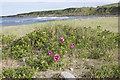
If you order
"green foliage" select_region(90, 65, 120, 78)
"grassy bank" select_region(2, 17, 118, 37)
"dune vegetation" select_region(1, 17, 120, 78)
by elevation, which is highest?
"grassy bank" select_region(2, 17, 118, 37)

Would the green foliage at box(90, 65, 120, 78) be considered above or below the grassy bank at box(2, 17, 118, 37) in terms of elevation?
below

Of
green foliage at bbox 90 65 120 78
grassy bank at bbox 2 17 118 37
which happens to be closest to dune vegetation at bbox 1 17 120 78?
green foliage at bbox 90 65 120 78

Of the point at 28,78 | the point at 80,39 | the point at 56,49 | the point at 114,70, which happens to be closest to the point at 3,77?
the point at 28,78

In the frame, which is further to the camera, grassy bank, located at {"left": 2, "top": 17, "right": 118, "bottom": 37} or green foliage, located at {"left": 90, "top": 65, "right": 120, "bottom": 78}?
grassy bank, located at {"left": 2, "top": 17, "right": 118, "bottom": 37}

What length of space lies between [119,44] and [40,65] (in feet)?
11.3

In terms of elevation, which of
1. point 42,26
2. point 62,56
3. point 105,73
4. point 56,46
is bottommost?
point 105,73

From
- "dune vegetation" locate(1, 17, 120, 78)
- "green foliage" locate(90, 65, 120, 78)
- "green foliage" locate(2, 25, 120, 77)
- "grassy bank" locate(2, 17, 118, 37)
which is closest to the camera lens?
"green foliage" locate(90, 65, 120, 78)

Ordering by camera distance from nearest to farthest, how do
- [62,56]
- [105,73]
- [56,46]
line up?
[105,73], [62,56], [56,46]

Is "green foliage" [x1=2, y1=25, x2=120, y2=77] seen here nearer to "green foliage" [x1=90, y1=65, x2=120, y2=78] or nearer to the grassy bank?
"green foliage" [x1=90, y1=65, x2=120, y2=78]

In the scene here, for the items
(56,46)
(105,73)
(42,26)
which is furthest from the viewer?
(42,26)

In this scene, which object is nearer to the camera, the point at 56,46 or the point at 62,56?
the point at 62,56

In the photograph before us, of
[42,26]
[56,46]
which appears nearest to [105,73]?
[56,46]

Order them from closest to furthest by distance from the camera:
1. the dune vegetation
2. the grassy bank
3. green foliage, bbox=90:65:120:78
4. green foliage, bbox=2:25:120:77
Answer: green foliage, bbox=90:65:120:78 → the dune vegetation → green foliage, bbox=2:25:120:77 → the grassy bank

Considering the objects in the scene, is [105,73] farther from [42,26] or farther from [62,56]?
[42,26]
